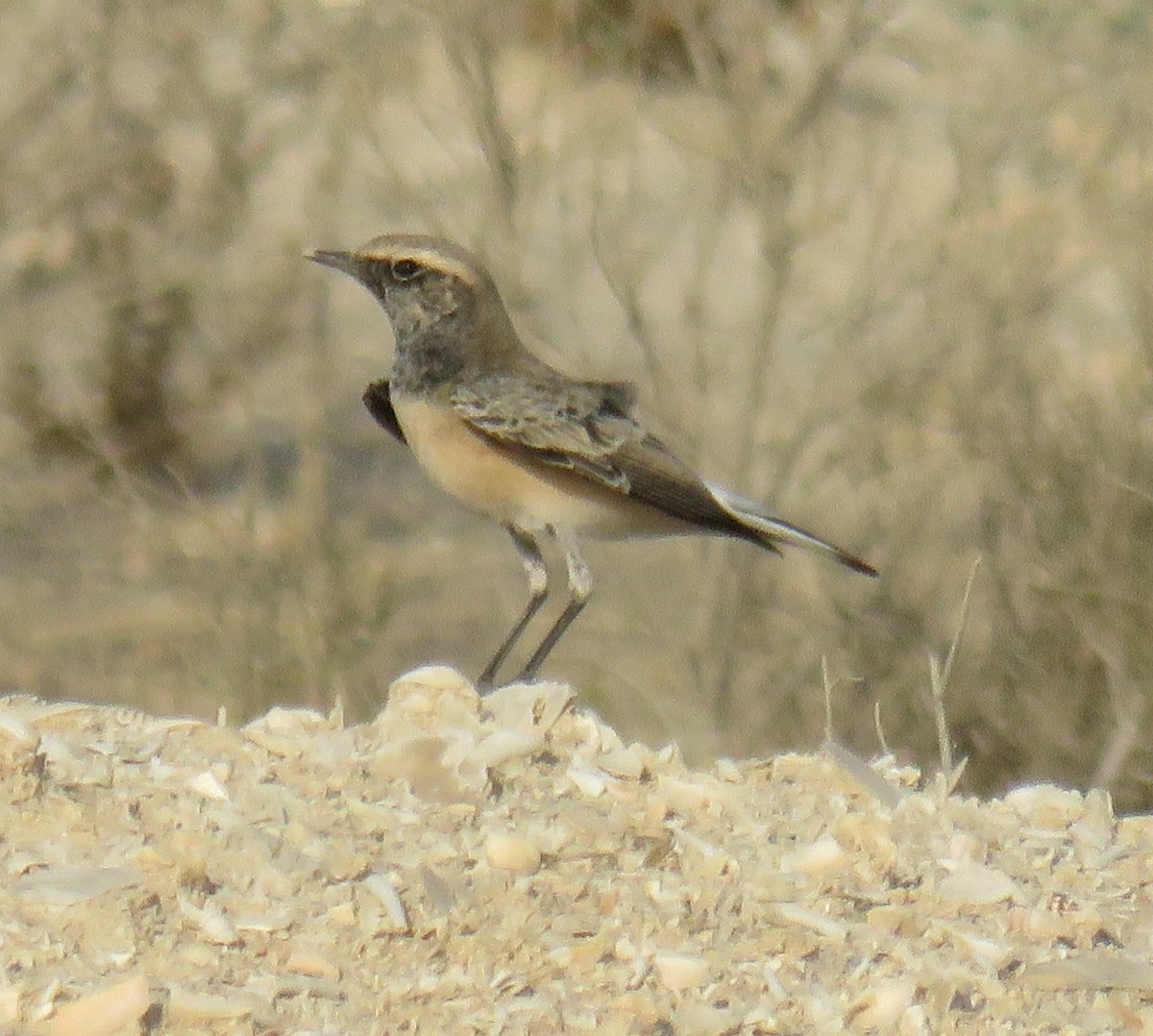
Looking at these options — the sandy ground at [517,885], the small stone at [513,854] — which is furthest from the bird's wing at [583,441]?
the small stone at [513,854]

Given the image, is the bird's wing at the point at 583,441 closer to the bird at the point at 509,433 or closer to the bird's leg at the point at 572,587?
the bird at the point at 509,433

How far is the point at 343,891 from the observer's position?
4105 millimetres

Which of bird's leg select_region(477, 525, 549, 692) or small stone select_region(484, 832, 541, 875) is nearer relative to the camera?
small stone select_region(484, 832, 541, 875)

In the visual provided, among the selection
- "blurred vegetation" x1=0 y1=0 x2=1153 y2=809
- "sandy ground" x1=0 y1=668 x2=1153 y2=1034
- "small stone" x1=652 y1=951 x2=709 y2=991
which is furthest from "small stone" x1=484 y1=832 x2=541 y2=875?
"blurred vegetation" x1=0 y1=0 x2=1153 y2=809

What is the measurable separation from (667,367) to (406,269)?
3.43 meters

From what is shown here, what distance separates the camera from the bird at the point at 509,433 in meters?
7.12

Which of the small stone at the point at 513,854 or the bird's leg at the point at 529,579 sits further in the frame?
the bird's leg at the point at 529,579

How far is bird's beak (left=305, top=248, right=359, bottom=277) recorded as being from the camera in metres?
7.20

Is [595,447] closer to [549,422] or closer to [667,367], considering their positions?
[549,422]

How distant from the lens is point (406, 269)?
7348 millimetres

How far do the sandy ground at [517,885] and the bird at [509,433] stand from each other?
2.13 meters

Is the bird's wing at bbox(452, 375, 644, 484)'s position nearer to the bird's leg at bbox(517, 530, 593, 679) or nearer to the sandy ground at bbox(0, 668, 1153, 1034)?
the bird's leg at bbox(517, 530, 593, 679)

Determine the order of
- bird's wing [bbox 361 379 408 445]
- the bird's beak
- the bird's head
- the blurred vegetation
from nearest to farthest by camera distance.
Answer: the bird's beak, the bird's head, bird's wing [bbox 361 379 408 445], the blurred vegetation

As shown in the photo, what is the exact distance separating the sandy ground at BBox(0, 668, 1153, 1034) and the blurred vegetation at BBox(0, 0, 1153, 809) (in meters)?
3.65
